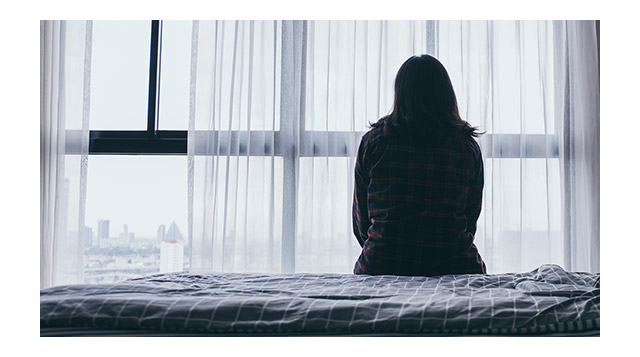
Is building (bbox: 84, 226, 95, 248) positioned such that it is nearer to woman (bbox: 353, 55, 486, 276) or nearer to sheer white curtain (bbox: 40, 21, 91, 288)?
sheer white curtain (bbox: 40, 21, 91, 288)

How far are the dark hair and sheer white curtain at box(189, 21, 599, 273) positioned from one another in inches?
39.0

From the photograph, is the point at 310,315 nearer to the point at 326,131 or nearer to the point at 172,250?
the point at 326,131

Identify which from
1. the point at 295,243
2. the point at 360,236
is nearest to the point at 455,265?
the point at 360,236

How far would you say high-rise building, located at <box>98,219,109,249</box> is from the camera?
8.29 ft

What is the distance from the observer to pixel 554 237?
2377mm

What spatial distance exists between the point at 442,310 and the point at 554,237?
1891 millimetres

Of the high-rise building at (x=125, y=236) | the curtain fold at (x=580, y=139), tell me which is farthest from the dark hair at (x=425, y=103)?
the high-rise building at (x=125, y=236)

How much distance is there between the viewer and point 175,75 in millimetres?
2537

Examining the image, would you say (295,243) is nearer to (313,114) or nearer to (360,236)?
(313,114)

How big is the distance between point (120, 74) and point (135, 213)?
0.72 m

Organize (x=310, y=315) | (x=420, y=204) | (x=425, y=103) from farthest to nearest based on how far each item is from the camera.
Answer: (x=425, y=103) → (x=420, y=204) → (x=310, y=315)

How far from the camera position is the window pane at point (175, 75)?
2.52 m

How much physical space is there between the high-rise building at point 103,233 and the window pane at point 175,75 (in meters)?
0.57

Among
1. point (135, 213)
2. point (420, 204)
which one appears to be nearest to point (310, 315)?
point (420, 204)
